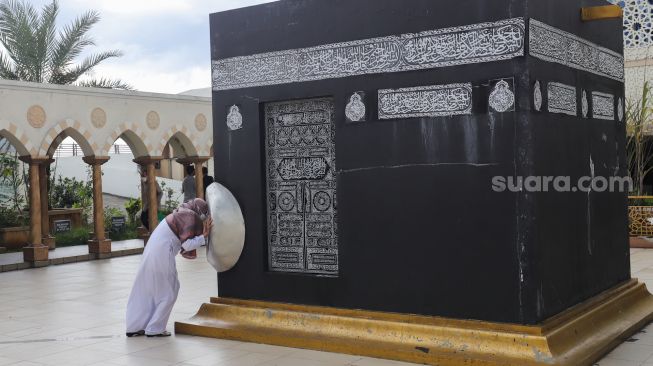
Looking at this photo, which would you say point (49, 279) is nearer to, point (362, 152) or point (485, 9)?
point (362, 152)

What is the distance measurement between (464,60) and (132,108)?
8649 millimetres

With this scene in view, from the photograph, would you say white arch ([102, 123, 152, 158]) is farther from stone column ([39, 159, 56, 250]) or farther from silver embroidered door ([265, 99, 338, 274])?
silver embroidered door ([265, 99, 338, 274])

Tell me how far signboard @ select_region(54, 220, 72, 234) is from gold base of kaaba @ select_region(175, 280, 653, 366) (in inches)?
334

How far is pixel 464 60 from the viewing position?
460 cm

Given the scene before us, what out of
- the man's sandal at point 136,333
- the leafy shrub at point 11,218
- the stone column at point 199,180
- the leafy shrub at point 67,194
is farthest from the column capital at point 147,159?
the man's sandal at point 136,333

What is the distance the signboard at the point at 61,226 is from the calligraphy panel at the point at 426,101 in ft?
32.4

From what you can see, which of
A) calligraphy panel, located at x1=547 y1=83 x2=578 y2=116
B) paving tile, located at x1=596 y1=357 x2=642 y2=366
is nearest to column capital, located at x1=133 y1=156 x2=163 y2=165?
calligraphy panel, located at x1=547 y1=83 x2=578 y2=116

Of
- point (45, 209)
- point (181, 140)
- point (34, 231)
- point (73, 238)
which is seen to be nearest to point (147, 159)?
point (181, 140)

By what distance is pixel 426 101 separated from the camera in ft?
15.5

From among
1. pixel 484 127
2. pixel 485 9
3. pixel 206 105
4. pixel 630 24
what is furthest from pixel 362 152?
pixel 630 24

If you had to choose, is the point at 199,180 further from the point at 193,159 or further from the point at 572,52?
the point at 572,52

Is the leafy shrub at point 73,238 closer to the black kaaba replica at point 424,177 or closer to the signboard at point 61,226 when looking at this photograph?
the signboard at point 61,226

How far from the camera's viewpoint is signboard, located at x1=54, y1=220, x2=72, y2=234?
13219 millimetres

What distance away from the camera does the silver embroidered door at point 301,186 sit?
210 inches
